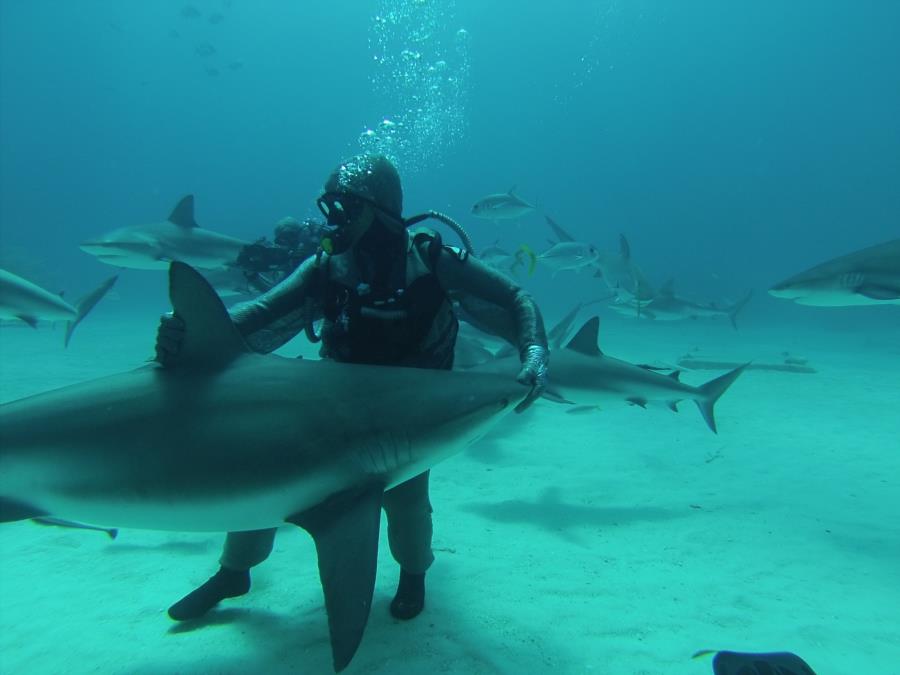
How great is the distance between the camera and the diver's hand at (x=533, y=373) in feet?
7.25

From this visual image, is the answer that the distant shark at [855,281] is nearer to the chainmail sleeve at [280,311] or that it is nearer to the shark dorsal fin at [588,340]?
the shark dorsal fin at [588,340]

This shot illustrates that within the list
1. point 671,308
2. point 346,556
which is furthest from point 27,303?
point 671,308

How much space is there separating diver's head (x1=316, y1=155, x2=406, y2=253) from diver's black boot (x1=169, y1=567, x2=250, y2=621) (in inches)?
84.1

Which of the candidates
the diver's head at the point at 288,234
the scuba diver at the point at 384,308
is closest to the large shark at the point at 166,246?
the diver's head at the point at 288,234

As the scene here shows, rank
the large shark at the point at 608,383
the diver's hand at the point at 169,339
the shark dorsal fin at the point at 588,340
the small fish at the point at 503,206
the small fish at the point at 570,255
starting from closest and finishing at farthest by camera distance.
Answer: the diver's hand at the point at 169,339 < the large shark at the point at 608,383 < the shark dorsal fin at the point at 588,340 < the small fish at the point at 570,255 < the small fish at the point at 503,206

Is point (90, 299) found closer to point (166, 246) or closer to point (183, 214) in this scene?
point (166, 246)

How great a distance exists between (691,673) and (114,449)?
2.76m

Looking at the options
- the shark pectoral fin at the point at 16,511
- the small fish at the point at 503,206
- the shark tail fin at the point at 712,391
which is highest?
the small fish at the point at 503,206

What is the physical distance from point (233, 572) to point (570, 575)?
229cm

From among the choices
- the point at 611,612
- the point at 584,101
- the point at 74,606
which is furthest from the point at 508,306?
the point at 584,101

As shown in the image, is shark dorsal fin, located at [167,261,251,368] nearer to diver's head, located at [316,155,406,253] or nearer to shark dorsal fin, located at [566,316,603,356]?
diver's head, located at [316,155,406,253]

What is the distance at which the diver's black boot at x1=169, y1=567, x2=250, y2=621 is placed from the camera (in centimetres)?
274

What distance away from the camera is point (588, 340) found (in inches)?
210

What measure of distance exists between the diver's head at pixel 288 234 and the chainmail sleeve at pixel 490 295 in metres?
4.69
